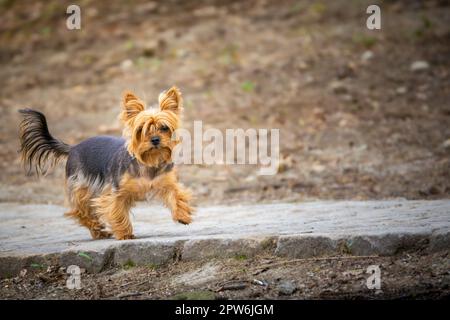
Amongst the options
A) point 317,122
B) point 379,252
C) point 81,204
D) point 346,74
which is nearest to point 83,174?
point 81,204

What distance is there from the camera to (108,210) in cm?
635

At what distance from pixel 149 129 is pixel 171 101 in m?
0.43

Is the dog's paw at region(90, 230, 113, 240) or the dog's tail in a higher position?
the dog's tail

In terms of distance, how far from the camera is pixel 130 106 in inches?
243

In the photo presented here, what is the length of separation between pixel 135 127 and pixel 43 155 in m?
1.65

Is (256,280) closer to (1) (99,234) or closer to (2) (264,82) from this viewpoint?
(1) (99,234)

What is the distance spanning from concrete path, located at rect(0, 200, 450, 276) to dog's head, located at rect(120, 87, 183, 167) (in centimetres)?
73

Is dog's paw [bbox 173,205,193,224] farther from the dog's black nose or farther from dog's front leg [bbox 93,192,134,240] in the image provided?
the dog's black nose

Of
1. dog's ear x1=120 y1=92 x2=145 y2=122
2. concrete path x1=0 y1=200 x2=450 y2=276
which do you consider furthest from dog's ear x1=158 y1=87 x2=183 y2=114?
concrete path x1=0 y1=200 x2=450 y2=276

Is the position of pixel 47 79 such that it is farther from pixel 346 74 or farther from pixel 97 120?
pixel 346 74

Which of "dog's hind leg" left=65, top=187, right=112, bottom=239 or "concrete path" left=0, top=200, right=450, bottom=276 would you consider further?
"dog's hind leg" left=65, top=187, right=112, bottom=239

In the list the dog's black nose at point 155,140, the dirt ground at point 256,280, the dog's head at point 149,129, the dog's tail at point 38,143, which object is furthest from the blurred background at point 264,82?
the dirt ground at point 256,280

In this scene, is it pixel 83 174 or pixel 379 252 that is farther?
pixel 83 174

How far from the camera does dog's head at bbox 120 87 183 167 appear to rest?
235 inches
